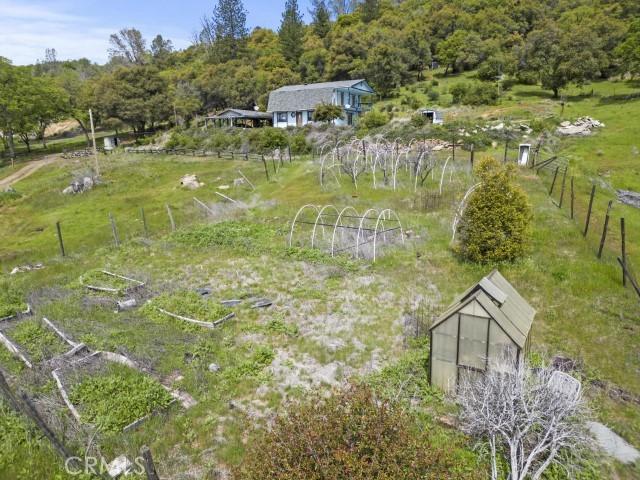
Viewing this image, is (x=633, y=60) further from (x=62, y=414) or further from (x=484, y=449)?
(x=62, y=414)

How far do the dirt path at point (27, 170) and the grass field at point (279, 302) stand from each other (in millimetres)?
17019

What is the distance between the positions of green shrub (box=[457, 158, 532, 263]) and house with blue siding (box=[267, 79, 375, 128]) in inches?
1449

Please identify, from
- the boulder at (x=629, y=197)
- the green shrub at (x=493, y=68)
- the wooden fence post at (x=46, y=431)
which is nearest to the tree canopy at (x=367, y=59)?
the green shrub at (x=493, y=68)

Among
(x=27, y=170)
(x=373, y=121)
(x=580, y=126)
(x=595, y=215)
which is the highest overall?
(x=373, y=121)

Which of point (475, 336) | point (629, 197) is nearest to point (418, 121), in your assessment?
point (629, 197)

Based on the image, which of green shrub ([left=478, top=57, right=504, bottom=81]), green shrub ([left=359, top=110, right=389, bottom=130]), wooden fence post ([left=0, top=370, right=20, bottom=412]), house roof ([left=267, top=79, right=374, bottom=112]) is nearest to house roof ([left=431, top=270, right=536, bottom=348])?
wooden fence post ([left=0, top=370, right=20, bottom=412])

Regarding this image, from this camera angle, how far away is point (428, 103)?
48000 mm

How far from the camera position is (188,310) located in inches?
449

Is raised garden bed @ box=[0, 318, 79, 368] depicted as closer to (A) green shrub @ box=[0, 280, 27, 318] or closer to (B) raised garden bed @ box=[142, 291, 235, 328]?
(A) green shrub @ box=[0, 280, 27, 318]

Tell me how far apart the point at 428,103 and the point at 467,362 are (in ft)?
151

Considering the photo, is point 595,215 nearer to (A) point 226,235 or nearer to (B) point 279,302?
(B) point 279,302

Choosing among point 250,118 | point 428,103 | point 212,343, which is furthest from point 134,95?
point 212,343

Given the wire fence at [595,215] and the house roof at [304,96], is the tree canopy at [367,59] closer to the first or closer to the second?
the house roof at [304,96]

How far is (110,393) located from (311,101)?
4671cm
